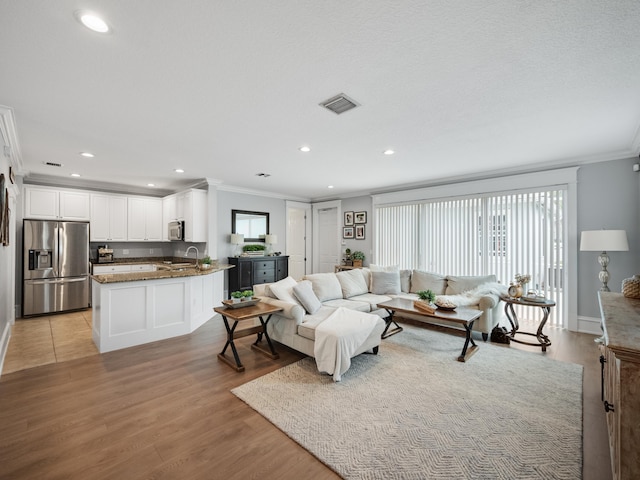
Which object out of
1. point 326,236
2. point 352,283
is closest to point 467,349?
point 352,283

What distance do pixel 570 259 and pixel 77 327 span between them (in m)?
7.56

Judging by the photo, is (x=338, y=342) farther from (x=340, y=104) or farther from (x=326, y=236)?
(x=326, y=236)

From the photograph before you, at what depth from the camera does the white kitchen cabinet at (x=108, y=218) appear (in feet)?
19.0

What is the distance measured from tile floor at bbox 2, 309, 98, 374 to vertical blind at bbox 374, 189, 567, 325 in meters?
5.56

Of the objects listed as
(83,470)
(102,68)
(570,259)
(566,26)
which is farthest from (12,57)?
(570,259)

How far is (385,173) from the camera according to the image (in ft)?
16.6

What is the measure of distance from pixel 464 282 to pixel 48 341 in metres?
6.05

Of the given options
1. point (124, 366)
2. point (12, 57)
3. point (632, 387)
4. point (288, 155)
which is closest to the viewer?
point (632, 387)

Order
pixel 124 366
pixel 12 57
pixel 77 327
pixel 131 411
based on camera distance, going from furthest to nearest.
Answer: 1. pixel 77 327
2. pixel 124 366
3. pixel 131 411
4. pixel 12 57

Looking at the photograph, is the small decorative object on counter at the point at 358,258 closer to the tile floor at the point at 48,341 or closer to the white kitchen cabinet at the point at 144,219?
the white kitchen cabinet at the point at 144,219

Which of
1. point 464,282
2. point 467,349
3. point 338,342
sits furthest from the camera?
point 464,282

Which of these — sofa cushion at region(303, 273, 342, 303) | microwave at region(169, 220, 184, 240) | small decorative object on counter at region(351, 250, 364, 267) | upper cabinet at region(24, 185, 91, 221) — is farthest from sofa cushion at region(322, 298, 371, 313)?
upper cabinet at region(24, 185, 91, 221)

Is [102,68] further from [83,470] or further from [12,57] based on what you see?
[83,470]

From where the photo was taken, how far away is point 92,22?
61.4 inches
